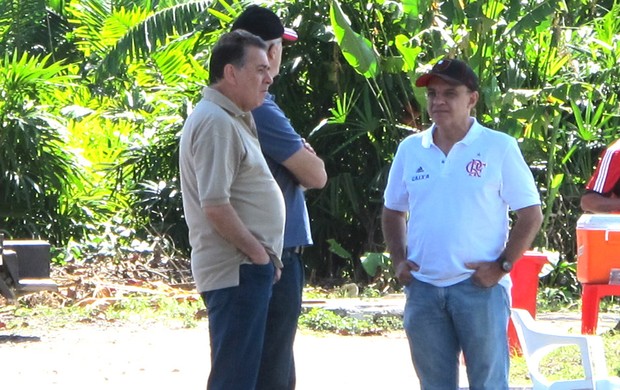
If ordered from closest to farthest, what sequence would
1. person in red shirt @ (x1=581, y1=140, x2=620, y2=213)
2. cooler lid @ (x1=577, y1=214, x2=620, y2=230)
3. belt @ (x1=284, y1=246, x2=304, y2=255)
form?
belt @ (x1=284, y1=246, x2=304, y2=255), person in red shirt @ (x1=581, y1=140, x2=620, y2=213), cooler lid @ (x1=577, y1=214, x2=620, y2=230)

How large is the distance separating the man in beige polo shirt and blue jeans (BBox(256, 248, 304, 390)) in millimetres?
209

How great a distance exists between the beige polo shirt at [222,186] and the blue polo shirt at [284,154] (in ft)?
0.50

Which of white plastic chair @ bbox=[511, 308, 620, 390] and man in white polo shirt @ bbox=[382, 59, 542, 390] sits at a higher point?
man in white polo shirt @ bbox=[382, 59, 542, 390]

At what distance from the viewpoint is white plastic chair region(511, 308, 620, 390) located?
16.6 ft

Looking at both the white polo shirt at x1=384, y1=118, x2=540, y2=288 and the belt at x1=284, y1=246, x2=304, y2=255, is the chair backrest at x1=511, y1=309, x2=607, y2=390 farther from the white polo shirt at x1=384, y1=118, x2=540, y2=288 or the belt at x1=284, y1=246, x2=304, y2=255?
the belt at x1=284, y1=246, x2=304, y2=255

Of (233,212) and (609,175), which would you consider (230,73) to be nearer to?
(233,212)

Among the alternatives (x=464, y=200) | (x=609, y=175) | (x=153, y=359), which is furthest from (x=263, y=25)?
(x=153, y=359)

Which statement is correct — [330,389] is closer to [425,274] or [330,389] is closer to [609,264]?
[609,264]

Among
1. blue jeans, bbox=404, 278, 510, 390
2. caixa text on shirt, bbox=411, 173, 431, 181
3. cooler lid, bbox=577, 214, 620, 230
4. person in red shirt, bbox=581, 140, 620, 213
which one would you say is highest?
caixa text on shirt, bbox=411, 173, 431, 181

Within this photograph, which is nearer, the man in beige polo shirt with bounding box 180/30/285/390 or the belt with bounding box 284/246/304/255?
the man in beige polo shirt with bounding box 180/30/285/390

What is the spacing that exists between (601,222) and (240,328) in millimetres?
3268

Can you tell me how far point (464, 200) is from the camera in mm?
4434

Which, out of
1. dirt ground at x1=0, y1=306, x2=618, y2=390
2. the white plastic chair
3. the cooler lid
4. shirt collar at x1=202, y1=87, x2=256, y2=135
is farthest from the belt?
the cooler lid

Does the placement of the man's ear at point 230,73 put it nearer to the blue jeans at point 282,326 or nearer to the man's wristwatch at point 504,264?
the blue jeans at point 282,326
